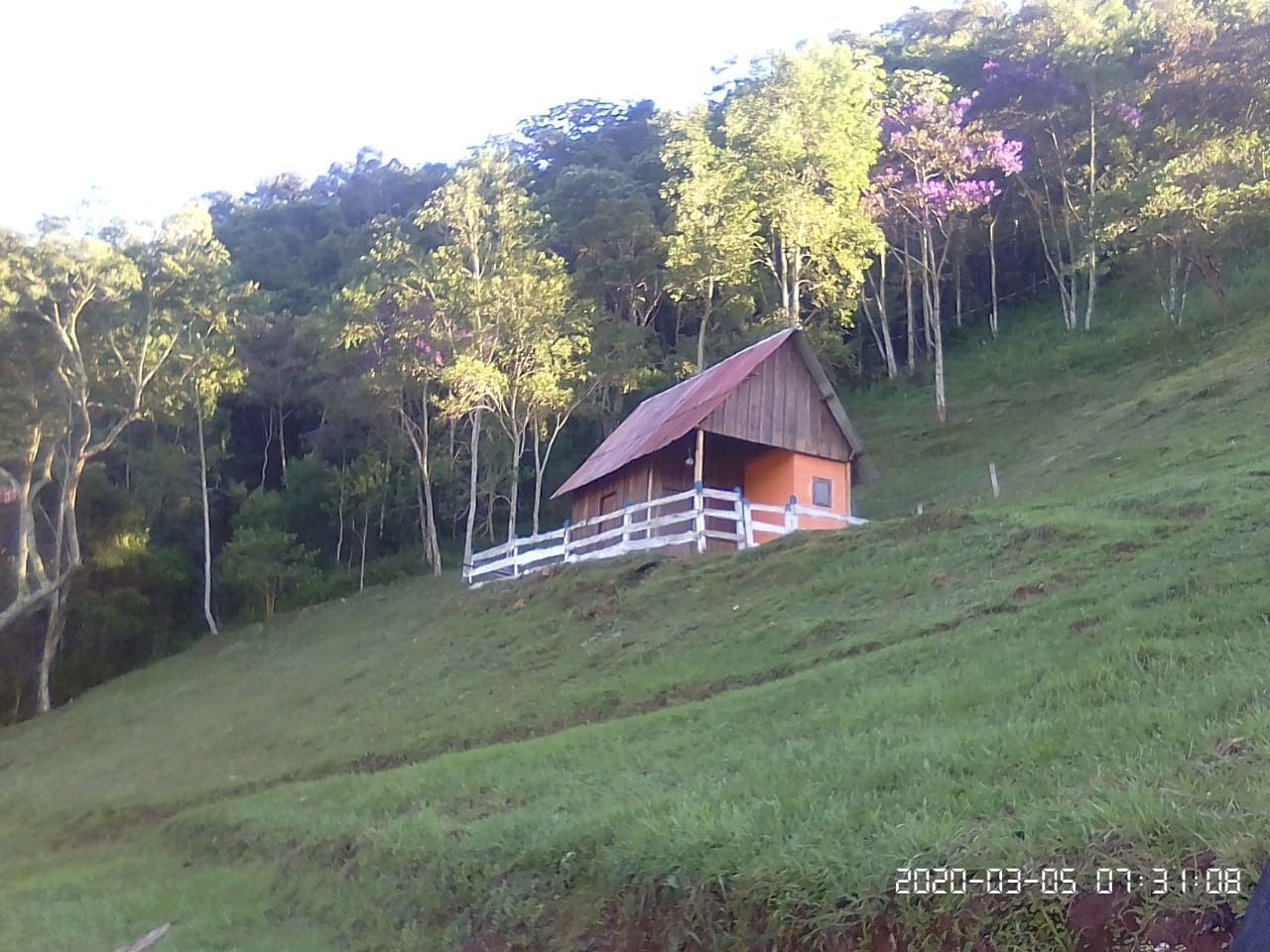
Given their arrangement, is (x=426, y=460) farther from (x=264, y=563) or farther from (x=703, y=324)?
(x=703, y=324)

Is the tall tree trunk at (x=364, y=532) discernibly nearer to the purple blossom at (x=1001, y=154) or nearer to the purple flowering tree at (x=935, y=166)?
the purple flowering tree at (x=935, y=166)

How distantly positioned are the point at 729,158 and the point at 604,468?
15.0 metres

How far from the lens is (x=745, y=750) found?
8.88 metres

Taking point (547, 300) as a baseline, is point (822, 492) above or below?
below

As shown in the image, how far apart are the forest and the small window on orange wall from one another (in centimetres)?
1204

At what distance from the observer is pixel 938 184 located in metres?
37.8

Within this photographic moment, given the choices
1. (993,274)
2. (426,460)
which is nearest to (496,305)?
(426,460)

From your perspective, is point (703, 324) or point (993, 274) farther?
point (993, 274)

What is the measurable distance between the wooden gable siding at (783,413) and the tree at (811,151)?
38.5 feet

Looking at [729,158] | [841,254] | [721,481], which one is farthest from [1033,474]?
[729,158]

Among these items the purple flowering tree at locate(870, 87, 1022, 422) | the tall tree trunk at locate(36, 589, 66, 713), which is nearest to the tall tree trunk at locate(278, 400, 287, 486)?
the tall tree trunk at locate(36, 589, 66, 713)

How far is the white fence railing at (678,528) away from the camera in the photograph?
21.1m

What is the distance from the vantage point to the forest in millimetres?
32062

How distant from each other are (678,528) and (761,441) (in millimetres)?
2775
